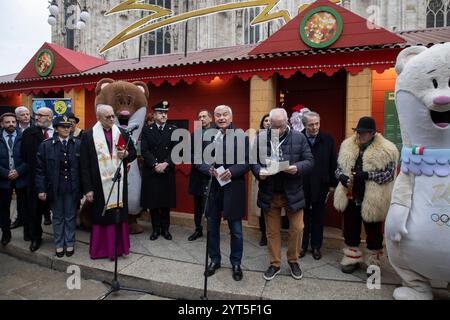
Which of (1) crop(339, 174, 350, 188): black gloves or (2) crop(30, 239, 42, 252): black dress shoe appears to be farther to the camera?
(2) crop(30, 239, 42, 252): black dress shoe

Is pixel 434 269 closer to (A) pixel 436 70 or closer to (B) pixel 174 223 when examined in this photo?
(A) pixel 436 70

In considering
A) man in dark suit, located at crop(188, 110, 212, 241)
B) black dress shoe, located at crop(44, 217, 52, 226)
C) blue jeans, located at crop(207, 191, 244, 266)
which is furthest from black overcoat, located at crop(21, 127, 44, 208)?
blue jeans, located at crop(207, 191, 244, 266)

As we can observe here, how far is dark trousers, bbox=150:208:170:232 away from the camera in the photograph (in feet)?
18.2

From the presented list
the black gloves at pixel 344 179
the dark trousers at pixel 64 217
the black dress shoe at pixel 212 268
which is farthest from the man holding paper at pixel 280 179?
the dark trousers at pixel 64 217

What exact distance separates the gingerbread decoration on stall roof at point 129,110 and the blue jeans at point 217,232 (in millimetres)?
1855

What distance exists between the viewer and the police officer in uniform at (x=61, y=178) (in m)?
4.61

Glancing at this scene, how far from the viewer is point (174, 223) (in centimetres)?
656

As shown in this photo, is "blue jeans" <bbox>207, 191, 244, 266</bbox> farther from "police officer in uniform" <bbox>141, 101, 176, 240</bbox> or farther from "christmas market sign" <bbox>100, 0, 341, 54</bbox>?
"christmas market sign" <bbox>100, 0, 341, 54</bbox>

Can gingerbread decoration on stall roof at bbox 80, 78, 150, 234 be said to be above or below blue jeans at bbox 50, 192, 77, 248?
above

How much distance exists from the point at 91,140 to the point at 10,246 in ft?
7.88

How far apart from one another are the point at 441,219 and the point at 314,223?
1.89 metres

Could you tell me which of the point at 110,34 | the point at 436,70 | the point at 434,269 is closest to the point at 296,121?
the point at 436,70

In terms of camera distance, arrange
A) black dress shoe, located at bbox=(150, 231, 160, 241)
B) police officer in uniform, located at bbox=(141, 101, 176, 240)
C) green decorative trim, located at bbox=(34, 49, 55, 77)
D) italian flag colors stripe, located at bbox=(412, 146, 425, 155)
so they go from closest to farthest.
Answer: italian flag colors stripe, located at bbox=(412, 146, 425, 155)
police officer in uniform, located at bbox=(141, 101, 176, 240)
black dress shoe, located at bbox=(150, 231, 160, 241)
green decorative trim, located at bbox=(34, 49, 55, 77)
